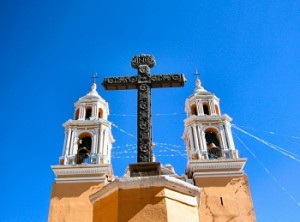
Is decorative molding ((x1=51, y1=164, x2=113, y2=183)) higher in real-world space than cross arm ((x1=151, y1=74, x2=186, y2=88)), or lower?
higher

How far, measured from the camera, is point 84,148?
1348 centimetres

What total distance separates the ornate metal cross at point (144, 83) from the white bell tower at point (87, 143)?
8854 mm

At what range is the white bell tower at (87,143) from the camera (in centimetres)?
1216

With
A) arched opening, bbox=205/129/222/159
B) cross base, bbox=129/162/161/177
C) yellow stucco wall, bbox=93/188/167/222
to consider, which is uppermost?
arched opening, bbox=205/129/222/159

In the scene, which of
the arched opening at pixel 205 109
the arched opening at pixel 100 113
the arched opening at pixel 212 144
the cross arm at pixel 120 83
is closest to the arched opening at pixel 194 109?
the arched opening at pixel 205 109

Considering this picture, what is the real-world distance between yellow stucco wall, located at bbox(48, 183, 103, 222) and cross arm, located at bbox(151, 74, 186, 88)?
8.49 m

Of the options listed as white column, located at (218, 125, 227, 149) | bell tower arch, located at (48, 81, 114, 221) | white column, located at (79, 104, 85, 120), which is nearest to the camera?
bell tower arch, located at (48, 81, 114, 221)

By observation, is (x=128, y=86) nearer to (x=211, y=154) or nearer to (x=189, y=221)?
(x=189, y=221)

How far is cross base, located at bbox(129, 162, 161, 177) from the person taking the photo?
296 cm

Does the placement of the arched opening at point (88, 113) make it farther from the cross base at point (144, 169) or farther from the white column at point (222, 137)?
the cross base at point (144, 169)

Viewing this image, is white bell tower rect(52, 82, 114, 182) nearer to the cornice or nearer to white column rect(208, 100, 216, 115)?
the cornice

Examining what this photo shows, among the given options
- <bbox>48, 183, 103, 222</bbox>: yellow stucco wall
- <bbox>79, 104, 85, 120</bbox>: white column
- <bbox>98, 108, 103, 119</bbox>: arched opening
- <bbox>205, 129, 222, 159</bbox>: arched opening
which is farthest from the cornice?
<bbox>205, 129, 222, 159</bbox>: arched opening

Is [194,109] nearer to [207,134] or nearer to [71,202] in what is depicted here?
[207,134]

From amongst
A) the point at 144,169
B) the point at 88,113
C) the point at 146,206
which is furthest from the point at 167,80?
the point at 88,113
